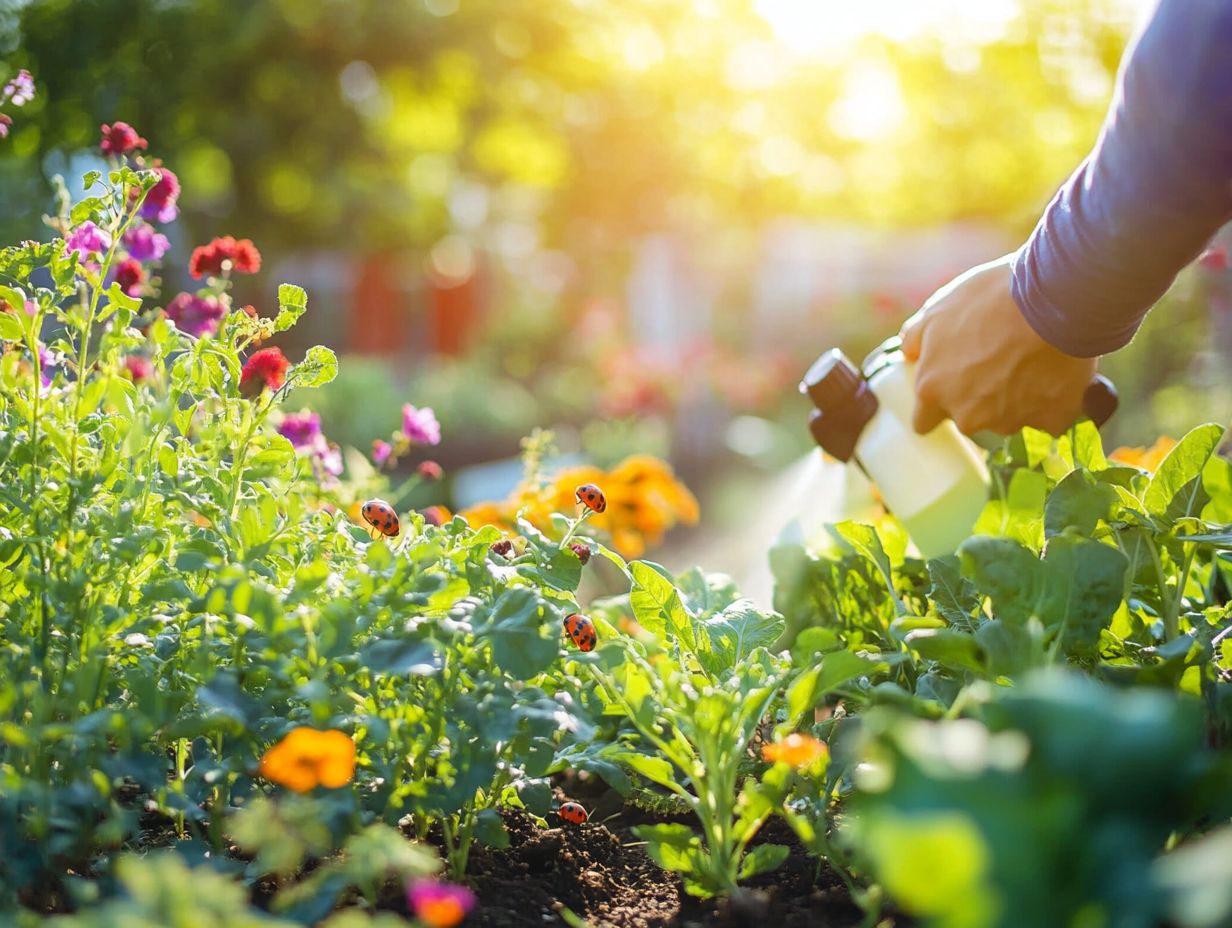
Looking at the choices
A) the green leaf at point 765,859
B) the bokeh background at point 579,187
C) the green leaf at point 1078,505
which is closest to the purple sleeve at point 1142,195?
the green leaf at point 1078,505

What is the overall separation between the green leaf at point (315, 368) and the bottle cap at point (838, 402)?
0.80 metres

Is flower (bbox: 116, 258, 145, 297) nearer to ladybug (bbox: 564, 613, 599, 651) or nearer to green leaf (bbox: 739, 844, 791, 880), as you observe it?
ladybug (bbox: 564, 613, 599, 651)

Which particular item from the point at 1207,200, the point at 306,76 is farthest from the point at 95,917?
the point at 306,76

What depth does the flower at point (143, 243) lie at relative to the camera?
1.60 m

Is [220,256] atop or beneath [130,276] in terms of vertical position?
atop

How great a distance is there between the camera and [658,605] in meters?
1.28

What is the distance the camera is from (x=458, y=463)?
709 cm

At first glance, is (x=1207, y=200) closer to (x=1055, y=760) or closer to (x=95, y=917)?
(x=1055, y=760)

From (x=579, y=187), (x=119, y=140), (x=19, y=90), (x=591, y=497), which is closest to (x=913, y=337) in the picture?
(x=591, y=497)

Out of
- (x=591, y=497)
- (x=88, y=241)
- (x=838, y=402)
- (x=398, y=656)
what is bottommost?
(x=398, y=656)

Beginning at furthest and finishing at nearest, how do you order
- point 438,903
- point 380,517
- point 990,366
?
point 990,366 → point 380,517 → point 438,903

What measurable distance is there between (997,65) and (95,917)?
43.4 ft

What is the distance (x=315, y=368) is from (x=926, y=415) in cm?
96

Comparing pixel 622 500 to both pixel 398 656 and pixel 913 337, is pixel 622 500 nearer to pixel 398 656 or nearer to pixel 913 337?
pixel 913 337
